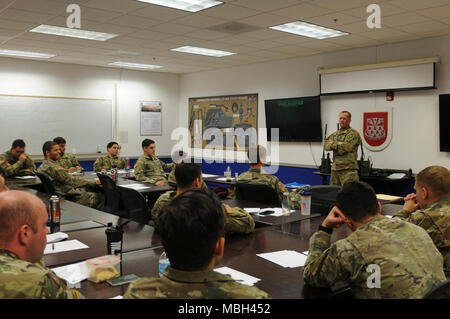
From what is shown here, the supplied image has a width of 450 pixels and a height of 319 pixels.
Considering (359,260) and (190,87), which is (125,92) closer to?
(190,87)

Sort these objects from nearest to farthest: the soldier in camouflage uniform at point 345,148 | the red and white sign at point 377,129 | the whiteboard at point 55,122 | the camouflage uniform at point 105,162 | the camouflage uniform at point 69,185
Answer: the camouflage uniform at point 69,185
the soldier in camouflage uniform at point 345,148
the red and white sign at point 377,129
the camouflage uniform at point 105,162
the whiteboard at point 55,122

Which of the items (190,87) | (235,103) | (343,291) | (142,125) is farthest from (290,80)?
(343,291)

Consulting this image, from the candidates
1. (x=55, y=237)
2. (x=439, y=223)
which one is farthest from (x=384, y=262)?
(x=55, y=237)

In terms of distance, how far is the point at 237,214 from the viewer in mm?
2740

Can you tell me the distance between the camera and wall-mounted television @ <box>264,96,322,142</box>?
782cm

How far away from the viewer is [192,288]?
1.21 metres

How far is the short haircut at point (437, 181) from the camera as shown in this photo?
2361mm

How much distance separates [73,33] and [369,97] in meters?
4.95

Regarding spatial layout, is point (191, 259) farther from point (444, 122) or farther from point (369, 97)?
point (369, 97)

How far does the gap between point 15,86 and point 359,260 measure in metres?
8.64

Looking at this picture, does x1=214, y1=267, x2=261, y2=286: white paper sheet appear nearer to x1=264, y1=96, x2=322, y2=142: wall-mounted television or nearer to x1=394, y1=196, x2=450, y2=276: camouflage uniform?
x1=394, y1=196, x2=450, y2=276: camouflage uniform

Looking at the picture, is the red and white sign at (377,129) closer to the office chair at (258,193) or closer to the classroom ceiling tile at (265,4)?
the classroom ceiling tile at (265,4)

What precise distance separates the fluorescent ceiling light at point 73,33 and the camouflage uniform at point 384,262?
5.60m

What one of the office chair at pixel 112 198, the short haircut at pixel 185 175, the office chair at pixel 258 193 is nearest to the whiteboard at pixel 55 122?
the office chair at pixel 112 198
